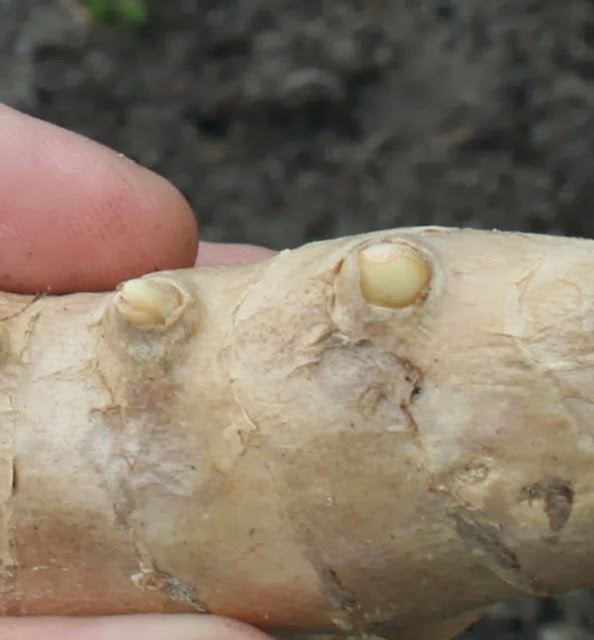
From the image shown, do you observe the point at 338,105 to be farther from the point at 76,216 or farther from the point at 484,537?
the point at 484,537

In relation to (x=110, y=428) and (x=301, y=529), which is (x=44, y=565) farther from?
(x=301, y=529)

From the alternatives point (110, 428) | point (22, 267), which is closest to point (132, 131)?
point (22, 267)

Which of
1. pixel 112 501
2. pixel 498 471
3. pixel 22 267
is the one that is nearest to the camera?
pixel 498 471

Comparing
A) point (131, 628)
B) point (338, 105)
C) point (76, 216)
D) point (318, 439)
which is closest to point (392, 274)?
point (318, 439)

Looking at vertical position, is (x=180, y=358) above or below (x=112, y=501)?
above

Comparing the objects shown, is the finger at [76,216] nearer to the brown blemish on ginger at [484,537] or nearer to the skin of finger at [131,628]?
the skin of finger at [131,628]
